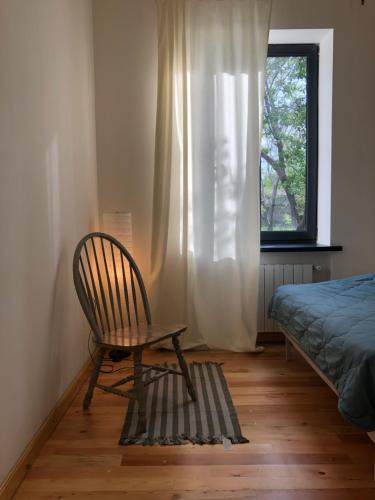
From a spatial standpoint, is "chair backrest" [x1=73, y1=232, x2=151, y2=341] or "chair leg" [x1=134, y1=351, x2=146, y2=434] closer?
"chair leg" [x1=134, y1=351, x2=146, y2=434]

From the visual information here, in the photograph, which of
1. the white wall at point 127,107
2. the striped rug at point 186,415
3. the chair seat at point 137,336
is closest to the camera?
the striped rug at point 186,415

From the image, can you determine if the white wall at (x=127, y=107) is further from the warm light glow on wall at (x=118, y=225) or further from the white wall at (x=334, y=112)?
the warm light glow on wall at (x=118, y=225)

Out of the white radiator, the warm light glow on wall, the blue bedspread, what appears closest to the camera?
the blue bedspread

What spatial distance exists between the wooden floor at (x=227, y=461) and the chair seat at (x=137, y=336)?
388 millimetres

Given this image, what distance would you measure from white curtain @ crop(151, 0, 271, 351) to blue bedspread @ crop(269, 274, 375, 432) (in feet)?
1.43

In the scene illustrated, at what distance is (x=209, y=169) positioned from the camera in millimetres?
3002

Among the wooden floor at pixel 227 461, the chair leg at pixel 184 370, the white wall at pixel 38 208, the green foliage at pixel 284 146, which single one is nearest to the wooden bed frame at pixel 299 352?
the wooden floor at pixel 227 461

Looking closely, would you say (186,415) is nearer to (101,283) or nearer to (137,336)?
(137,336)

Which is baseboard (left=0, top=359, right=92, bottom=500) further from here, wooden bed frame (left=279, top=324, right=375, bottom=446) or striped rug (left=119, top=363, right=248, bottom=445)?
wooden bed frame (left=279, top=324, right=375, bottom=446)

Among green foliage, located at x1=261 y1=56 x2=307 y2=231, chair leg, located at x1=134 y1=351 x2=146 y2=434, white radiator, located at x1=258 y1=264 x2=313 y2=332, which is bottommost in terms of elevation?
chair leg, located at x1=134 y1=351 x2=146 y2=434

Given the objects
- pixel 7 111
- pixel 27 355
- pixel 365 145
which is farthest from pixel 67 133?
pixel 365 145

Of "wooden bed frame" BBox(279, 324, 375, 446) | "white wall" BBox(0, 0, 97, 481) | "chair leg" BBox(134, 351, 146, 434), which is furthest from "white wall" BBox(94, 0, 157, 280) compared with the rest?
"chair leg" BBox(134, 351, 146, 434)

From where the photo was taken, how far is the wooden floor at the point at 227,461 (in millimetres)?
1527

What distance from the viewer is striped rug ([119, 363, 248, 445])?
188 centimetres
